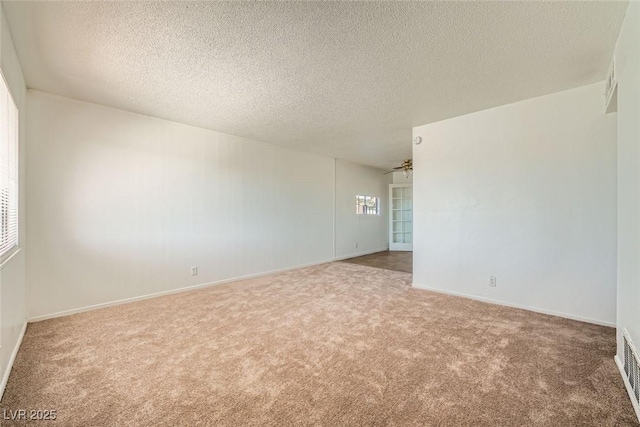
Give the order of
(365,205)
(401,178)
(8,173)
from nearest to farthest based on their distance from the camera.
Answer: (8,173) < (365,205) < (401,178)

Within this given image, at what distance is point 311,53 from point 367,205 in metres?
5.66

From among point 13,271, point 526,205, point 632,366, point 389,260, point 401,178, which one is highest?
point 401,178

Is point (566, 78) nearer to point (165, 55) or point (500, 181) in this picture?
point (500, 181)

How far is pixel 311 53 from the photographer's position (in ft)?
7.05

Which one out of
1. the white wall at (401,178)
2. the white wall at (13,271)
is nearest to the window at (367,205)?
the white wall at (401,178)

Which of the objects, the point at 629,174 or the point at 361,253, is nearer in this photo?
the point at 629,174

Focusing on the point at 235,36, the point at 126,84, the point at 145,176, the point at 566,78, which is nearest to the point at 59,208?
the point at 145,176

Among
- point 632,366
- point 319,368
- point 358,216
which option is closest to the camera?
point 632,366

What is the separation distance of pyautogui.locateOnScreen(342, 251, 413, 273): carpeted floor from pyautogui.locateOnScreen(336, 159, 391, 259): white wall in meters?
0.33

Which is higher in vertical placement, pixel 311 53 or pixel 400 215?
pixel 311 53

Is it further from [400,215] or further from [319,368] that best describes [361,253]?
[319,368]

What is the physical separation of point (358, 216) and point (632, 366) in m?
5.69

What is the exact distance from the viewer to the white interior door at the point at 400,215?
8.09 metres

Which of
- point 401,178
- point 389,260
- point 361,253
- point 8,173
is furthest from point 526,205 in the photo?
point 401,178
